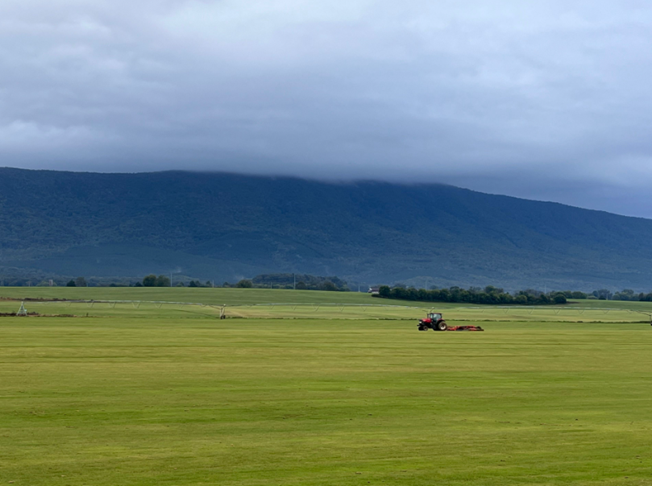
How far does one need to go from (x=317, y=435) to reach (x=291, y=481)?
371 cm

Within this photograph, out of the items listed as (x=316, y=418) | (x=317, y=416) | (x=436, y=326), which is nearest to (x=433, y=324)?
(x=436, y=326)

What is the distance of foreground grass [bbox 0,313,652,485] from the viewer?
1294 centimetres

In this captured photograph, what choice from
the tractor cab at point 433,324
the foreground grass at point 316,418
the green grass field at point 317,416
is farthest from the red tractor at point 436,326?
the foreground grass at point 316,418

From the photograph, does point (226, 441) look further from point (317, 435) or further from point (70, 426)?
point (70, 426)

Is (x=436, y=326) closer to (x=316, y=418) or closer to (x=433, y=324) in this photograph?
(x=433, y=324)

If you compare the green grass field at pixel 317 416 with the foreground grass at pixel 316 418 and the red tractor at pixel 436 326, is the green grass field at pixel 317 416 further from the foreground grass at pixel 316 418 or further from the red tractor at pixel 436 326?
the red tractor at pixel 436 326

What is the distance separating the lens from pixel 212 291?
145250 millimetres

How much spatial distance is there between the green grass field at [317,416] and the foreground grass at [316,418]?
0.05 m

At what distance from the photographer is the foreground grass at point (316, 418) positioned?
→ 42.4ft

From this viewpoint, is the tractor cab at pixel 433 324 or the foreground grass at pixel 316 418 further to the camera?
the tractor cab at pixel 433 324

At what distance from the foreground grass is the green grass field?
5cm

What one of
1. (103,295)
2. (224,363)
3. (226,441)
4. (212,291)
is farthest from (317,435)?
(212,291)

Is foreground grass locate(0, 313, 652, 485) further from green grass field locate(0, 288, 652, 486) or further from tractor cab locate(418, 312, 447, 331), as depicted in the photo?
tractor cab locate(418, 312, 447, 331)

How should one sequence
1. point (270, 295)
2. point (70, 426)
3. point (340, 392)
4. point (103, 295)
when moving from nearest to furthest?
point (70, 426) < point (340, 392) < point (103, 295) < point (270, 295)
